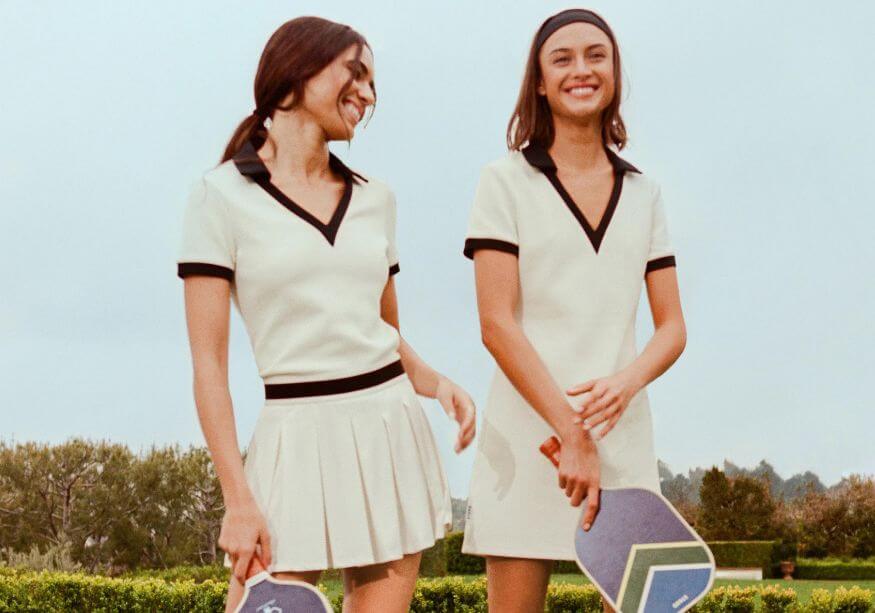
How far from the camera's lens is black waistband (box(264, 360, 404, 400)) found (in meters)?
2.72

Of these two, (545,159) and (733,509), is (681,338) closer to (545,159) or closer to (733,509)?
(545,159)

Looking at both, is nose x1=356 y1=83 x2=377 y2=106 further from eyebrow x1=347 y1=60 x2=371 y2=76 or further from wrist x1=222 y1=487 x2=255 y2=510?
wrist x1=222 y1=487 x2=255 y2=510

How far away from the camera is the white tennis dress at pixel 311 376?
2.69m

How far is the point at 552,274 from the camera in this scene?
3105mm

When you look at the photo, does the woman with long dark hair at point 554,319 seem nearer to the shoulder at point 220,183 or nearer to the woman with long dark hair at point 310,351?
the woman with long dark hair at point 310,351

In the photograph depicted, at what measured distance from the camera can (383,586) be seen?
2.79 m

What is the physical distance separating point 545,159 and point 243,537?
1.41 m

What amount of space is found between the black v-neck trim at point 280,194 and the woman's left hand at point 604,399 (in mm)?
755

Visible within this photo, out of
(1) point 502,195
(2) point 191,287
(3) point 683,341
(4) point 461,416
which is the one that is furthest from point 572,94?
(2) point 191,287

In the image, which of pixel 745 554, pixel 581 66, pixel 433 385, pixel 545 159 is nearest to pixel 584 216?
pixel 545 159

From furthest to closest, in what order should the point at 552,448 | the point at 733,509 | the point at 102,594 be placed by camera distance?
1. the point at 733,509
2. the point at 102,594
3. the point at 552,448

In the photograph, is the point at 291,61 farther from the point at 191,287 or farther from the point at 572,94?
the point at 572,94

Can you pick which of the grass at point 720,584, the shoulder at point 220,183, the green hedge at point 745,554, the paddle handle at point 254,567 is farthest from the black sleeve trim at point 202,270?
the green hedge at point 745,554

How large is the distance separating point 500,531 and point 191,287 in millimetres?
1118
